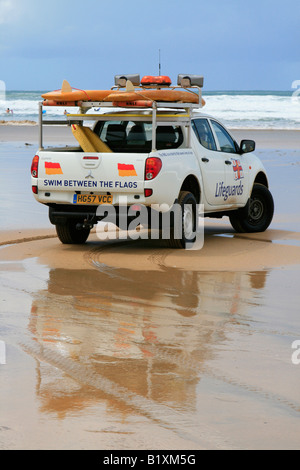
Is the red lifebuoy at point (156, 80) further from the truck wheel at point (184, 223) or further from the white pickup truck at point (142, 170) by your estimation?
the truck wheel at point (184, 223)

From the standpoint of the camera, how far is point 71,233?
1178 centimetres

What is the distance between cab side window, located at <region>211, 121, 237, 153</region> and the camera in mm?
12828

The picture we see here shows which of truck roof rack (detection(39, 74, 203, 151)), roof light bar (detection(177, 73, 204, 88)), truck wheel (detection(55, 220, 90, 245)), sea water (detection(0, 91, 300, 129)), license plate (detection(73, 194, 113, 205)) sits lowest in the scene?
sea water (detection(0, 91, 300, 129))

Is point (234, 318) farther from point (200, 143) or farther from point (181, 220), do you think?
point (200, 143)

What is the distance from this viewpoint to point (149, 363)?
19.9 feet

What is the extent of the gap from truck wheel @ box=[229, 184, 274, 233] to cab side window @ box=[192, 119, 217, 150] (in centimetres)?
130

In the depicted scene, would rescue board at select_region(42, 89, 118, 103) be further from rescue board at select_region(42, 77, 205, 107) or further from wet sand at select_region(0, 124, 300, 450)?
wet sand at select_region(0, 124, 300, 450)

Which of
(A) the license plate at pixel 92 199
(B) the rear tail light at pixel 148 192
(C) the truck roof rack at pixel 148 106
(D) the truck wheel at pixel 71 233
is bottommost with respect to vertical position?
(D) the truck wheel at pixel 71 233

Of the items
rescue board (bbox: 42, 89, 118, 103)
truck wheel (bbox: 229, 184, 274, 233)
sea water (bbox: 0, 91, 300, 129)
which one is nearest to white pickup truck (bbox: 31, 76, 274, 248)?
rescue board (bbox: 42, 89, 118, 103)

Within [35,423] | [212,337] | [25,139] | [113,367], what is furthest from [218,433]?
[25,139]

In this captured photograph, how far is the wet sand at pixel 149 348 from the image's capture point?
15.7ft

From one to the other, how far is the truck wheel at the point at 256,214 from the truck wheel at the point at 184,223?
1642 millimetres

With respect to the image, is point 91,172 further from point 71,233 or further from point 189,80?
point 189,80

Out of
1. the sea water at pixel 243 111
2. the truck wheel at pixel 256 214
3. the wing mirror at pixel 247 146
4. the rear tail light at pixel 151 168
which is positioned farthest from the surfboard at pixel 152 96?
the sea water at pixel 243 111
